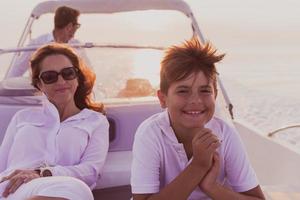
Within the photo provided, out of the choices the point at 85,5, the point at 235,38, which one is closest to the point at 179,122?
the point at 85,5

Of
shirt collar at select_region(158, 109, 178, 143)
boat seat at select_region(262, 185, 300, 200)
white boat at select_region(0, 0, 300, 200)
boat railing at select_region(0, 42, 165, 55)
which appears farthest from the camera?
boat railing at select_region(0, 42, 165, 55)

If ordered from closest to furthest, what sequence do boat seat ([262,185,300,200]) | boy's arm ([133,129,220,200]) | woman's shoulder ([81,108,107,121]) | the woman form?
boy's arm ([133,129,220,200])
the woman
woman's shoulder ([81,108,107,121])
boat seat ([262,185,300,200])

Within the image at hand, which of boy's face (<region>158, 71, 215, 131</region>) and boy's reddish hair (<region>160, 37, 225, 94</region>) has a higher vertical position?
boy's reddish hair (<region>160, 37, 225, 94</region>)

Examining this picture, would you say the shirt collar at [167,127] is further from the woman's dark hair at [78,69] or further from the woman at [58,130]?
the woman's dark hair at [78,69]

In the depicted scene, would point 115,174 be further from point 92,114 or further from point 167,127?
point 167,127

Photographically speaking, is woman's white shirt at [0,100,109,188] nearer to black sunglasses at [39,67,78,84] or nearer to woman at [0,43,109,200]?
woman at [0,43,109,200]

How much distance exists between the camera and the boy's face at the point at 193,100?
5.25 feet

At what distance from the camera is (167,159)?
1.66m

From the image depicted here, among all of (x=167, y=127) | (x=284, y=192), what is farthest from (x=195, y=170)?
(x=284, y=192)

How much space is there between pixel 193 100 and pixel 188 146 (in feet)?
0.55

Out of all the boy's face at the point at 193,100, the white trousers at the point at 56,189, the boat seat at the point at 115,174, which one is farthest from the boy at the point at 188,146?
the boat seat at the point at 115,174

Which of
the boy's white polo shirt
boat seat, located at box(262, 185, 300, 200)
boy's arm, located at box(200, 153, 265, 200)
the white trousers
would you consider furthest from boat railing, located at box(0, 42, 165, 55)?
boy's arm, located at box(200, 153, 265, 200)

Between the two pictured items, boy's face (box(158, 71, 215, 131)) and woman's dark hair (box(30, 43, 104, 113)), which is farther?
woman's dark hair (box(30, 43, 104, 113))

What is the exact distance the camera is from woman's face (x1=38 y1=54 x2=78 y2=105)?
84.9 inches
